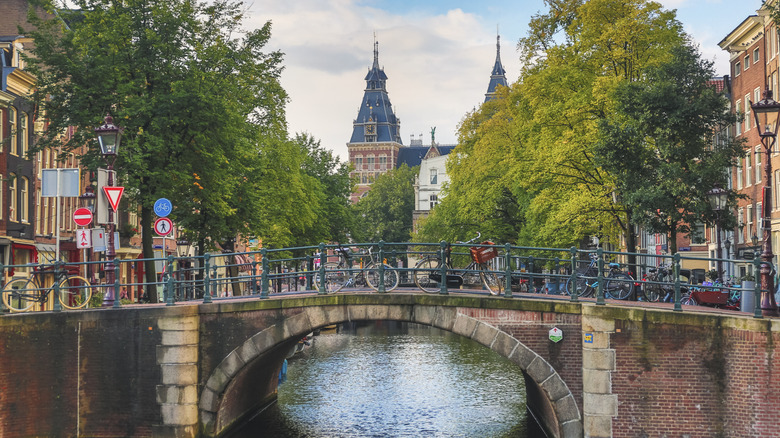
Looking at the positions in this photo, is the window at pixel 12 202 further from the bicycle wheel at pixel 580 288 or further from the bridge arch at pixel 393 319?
the bicycle wheel at pixel 580 288

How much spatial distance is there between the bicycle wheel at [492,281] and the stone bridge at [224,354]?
62cm

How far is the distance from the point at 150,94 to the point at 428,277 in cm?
1221

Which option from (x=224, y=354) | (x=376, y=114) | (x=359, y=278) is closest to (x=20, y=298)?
(x=224, y=354)

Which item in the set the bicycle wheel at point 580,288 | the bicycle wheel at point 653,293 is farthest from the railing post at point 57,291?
the bicycle wheel at point 653,293

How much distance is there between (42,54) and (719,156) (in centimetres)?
1957

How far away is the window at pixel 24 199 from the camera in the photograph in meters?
36.6

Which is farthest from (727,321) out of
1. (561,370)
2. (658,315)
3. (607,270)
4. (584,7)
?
(584,7)

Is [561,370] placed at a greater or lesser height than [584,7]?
lesser

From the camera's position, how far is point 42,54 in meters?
27.9

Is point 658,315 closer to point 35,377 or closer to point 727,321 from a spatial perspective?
point 727,321

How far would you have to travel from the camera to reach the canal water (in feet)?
74.2

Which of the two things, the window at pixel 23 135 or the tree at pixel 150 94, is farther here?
the window at pixel 23 135

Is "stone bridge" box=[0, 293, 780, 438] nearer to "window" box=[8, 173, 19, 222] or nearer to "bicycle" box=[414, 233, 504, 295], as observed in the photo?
"bicycle" box=[414, 233, 504, 295]

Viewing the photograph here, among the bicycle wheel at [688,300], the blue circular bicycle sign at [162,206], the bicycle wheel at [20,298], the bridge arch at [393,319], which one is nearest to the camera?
the bridge arch at [393,319]
